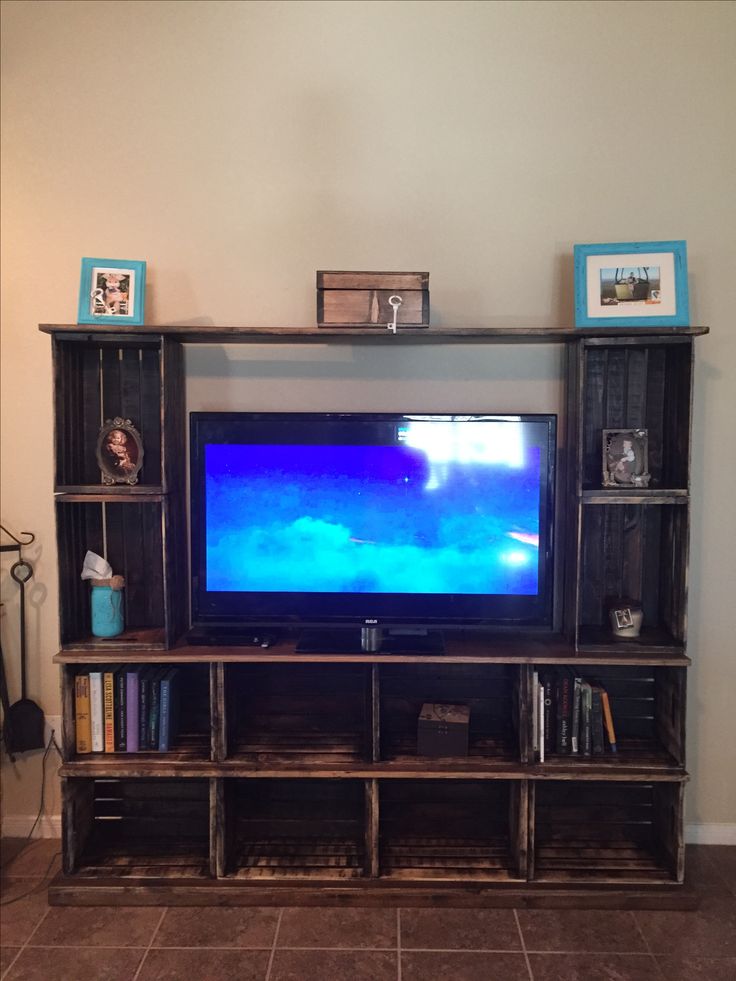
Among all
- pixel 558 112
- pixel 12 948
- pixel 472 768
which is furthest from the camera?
pixel 558 112

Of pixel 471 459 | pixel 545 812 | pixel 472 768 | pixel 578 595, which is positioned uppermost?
pixel 471 459

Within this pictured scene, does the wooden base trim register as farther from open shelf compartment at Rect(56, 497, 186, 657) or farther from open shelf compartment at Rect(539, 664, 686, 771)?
open shelf compartment at Rect(56, 497, 186, 657)

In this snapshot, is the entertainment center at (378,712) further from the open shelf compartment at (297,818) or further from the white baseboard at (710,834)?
the white baseboard at (710,834)

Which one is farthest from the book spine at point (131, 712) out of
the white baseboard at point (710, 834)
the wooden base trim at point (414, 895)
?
the white baseboard at point (710, 834)

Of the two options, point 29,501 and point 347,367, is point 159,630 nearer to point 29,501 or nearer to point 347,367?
point 29,501

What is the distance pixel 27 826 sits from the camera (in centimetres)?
254

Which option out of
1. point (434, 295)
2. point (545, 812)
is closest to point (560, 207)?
point (434, 295)

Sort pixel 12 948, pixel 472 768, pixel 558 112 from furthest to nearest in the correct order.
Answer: pixel 558 112 < pixel 472 768 < pixel 12 948

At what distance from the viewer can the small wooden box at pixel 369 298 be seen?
215 cm

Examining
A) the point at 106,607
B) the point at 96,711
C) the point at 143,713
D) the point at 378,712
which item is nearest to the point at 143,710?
the point at 143,713

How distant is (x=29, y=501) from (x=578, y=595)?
1.87m

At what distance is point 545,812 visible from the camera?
242 cm

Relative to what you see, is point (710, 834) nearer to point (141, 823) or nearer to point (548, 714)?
point (548, 714)

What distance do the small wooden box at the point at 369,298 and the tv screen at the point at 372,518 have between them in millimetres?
289
